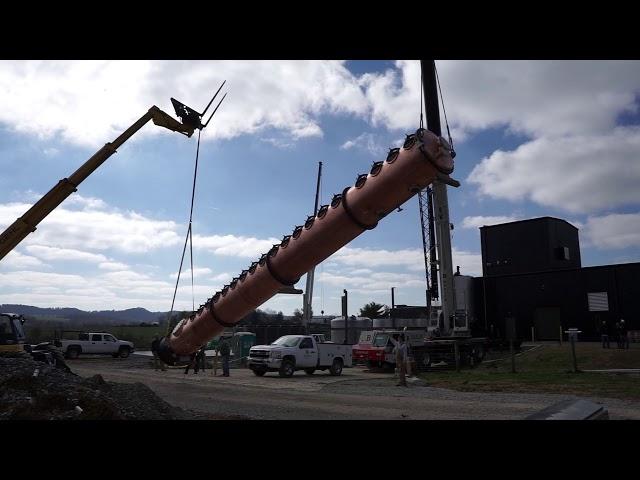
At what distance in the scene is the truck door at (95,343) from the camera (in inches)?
1457

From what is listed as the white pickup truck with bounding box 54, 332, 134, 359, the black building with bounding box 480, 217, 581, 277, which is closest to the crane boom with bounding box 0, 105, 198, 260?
the white pickup truck with bounding box 54, 332, 134, 359

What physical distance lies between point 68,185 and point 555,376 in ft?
61.8

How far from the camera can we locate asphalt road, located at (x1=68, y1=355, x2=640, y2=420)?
1246cm

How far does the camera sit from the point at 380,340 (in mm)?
27688

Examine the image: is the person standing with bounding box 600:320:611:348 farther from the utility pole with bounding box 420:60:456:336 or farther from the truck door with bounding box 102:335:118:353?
the truck door with bounding box 102:335:118:353

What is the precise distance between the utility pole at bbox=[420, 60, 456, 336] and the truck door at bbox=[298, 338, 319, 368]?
7.18 metres

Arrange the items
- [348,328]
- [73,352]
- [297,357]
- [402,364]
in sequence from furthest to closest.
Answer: [348,328] < [73,352] < [297,357] < [402,364]

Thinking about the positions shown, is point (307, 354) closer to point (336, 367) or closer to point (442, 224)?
point (336, 367)

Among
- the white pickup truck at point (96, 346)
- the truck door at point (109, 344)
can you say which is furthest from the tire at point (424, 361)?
the truck door at point (109, 344)

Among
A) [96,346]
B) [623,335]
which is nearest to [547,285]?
[623,335]

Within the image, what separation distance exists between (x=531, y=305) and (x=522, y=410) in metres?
26.9

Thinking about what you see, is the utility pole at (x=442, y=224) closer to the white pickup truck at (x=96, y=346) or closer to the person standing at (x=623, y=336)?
the person standing at (x=623, y=336)
